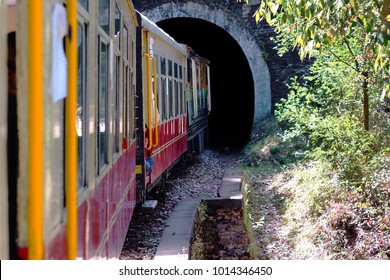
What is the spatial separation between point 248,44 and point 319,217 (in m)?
10.3

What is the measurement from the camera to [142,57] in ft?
24.1

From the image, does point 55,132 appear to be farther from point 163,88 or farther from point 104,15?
point 163,88

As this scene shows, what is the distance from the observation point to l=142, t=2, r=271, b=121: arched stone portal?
16750mm

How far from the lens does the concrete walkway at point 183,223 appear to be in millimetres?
5898

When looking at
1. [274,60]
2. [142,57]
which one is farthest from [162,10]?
[142,57]

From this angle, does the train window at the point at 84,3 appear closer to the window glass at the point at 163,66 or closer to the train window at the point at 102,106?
the train window at the point at 102,106

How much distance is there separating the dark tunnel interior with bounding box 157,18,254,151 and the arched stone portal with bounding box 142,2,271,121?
476 centimetres

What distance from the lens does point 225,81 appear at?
28.0m

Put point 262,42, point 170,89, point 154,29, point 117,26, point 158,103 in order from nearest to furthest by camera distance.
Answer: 1. point 117,26
2. point 154,29
3. point 158,103
4. point 170,89
5. point 262,42

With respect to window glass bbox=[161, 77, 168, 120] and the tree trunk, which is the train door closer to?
the tree trunk

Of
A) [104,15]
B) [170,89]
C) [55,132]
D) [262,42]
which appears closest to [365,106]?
[170,89]

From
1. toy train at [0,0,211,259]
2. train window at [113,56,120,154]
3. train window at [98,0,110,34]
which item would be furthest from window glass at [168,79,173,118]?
train window at [98,0,110,34]

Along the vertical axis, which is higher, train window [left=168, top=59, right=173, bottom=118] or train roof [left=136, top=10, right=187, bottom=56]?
train roof [left=136, top=10, right=187, bottom=56]

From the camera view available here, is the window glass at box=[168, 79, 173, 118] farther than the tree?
Yes
